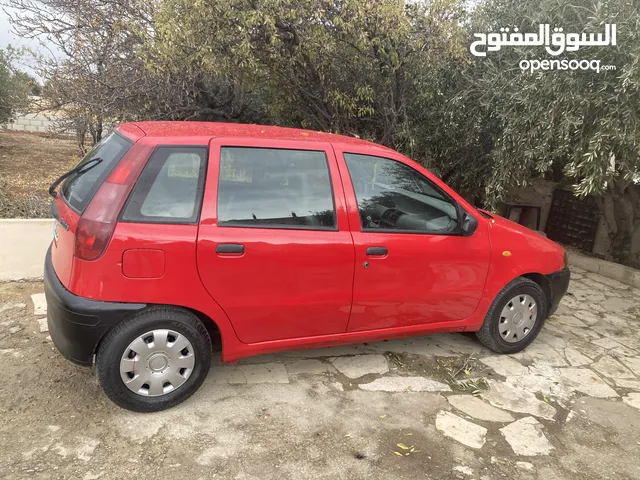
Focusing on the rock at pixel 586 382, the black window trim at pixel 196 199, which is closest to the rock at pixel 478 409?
the rock at pixel 586 382

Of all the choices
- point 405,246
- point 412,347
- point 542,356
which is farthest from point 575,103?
point 412,347

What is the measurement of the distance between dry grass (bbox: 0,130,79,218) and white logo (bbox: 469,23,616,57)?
5713mm

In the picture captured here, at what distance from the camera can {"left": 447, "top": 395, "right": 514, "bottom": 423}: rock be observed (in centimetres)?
317

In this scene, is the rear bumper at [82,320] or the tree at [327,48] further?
the tree at [327,48]

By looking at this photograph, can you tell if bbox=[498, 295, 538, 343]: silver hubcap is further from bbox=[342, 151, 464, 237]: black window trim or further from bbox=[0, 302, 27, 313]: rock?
bbox=[0, 302, 27, 313]: rock

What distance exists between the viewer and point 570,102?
4.69m

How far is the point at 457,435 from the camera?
2953 mm

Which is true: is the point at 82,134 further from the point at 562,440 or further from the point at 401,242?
the point at 562,440

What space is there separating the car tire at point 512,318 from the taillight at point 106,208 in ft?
9.30

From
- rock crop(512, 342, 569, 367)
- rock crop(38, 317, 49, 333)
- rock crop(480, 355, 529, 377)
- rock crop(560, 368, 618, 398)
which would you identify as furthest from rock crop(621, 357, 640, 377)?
rock crop(38, 317, 49, 333)

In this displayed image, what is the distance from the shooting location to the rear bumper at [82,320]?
2.63 meters

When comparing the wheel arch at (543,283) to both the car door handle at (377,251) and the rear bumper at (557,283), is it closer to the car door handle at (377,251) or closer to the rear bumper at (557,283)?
the rear bumper at (557,283)

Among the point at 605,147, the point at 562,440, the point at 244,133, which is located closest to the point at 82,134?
the point at 244,133

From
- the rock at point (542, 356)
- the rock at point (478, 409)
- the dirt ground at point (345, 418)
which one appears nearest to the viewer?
the dirt ground at point (345, 418)
